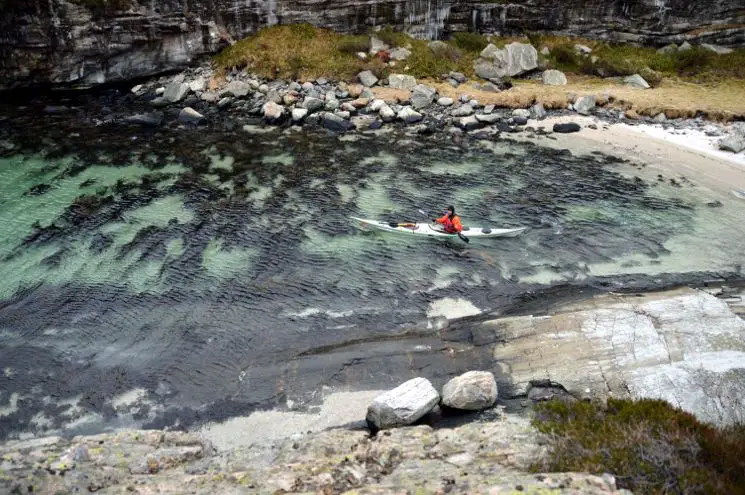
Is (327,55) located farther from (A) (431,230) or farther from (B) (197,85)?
(A) (431,230)

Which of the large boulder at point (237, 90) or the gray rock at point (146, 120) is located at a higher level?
the large boulder at point (237, 90)

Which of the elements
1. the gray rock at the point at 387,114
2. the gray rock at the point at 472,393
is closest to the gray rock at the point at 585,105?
the gray rock at the point at 387,114

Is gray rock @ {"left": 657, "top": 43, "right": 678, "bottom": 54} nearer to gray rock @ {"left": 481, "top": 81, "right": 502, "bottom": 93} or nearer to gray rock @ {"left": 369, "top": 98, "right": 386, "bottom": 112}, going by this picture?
gray rock @ {"left": 481, "top": 81, "right": 502, "bottom": 93}

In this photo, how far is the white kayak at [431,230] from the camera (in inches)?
797

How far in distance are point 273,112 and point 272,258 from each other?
15.8m

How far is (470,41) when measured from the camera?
127 feet

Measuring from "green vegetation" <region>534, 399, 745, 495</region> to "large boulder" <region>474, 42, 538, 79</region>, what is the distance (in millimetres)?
29939

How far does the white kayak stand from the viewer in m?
20.2

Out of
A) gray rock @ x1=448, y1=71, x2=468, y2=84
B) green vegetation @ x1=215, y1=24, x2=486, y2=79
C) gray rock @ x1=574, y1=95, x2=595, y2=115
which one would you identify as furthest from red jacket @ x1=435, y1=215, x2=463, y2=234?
green vegetation @ x1=215, y1=24, x2=486, y2=79

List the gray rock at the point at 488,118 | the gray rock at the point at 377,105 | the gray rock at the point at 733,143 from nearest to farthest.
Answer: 1. the gray rock at the point at 733,143
2. the gray rock at the point at 488,118
3. the gray rock at the point at 377,105

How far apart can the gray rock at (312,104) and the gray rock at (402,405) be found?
23842 mm

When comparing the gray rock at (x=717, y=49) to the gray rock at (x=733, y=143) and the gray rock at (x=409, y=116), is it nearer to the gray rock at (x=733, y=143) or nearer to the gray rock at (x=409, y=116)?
the gray rock at (x=733, y=143)

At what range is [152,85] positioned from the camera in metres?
36.4

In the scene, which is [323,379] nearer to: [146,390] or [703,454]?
[146,390]
